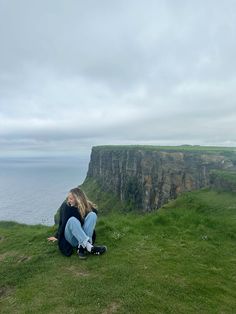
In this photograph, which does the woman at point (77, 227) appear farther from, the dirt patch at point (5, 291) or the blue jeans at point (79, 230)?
the dirt patch at point (5, 291)

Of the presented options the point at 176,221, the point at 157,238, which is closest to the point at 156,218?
the point at 176,221

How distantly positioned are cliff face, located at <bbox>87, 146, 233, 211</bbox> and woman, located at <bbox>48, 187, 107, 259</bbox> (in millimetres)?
56687

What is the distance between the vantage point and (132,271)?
35.7 ft

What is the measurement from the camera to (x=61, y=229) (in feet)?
43.1

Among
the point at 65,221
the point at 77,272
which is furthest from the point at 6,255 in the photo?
the point at 77,272

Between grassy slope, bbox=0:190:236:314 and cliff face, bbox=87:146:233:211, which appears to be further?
cliff face, bbox=87:146:233:211

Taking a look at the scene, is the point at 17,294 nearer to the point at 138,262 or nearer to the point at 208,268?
the point at 138,262

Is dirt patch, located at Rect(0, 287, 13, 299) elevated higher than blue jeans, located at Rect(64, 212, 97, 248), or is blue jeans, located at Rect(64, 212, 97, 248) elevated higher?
blue jeans, located at Rect(64, 212, 97, 248)

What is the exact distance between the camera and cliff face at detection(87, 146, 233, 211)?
8012 centimetres

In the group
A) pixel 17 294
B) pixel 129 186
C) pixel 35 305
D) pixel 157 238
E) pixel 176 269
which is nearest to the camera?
pixel 35 305

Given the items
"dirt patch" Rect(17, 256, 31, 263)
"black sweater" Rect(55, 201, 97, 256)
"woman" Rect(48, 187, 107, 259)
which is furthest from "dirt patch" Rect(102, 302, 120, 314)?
"dirt patch" Rect(17, 256, 31, 263)

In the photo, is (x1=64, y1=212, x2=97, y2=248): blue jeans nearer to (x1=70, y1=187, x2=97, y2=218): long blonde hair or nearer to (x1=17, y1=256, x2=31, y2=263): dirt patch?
(x1=70, y1=187, x2=97, y2=218): long blonde hair

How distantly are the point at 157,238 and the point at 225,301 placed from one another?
18.1 ft

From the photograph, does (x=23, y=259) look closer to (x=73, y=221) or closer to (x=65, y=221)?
(x=65, y=221)
